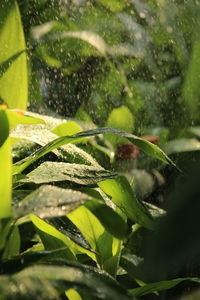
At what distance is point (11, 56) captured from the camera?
1.49 meters

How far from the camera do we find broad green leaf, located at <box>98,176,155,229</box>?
0.62m

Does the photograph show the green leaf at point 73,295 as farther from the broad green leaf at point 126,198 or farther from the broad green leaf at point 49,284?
the broad green leaf at point 49,284

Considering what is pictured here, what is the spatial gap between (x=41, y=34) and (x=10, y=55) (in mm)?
618

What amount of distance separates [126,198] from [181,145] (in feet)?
2.97

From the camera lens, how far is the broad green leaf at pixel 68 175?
0.57m

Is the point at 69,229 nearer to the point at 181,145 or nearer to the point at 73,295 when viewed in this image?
the point at 73,295

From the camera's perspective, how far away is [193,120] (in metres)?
1.74

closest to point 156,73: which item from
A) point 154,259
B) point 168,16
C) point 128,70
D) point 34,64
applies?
point 128,70

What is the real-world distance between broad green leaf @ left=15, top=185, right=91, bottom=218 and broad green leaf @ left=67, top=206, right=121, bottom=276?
0.95 ft

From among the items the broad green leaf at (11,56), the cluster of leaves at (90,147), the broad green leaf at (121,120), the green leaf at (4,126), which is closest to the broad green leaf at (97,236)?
the cluster of leaves at (90,147)

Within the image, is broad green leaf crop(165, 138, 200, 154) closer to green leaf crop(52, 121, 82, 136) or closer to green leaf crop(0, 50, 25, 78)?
green leaf crop(0, 50, 25, 78)

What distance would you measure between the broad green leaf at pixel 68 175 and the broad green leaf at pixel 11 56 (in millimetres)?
736

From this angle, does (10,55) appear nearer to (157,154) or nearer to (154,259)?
(157,154)

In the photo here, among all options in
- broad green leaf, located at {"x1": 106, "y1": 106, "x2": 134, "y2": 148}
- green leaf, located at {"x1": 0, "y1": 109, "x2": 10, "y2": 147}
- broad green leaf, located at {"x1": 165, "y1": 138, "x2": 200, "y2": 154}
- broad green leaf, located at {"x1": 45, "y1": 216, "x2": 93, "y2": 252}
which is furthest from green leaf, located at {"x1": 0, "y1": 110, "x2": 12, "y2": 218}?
broad green leaf, located at {"x1": 106, "y1": 106, "x2": 134, "y2": 148}
